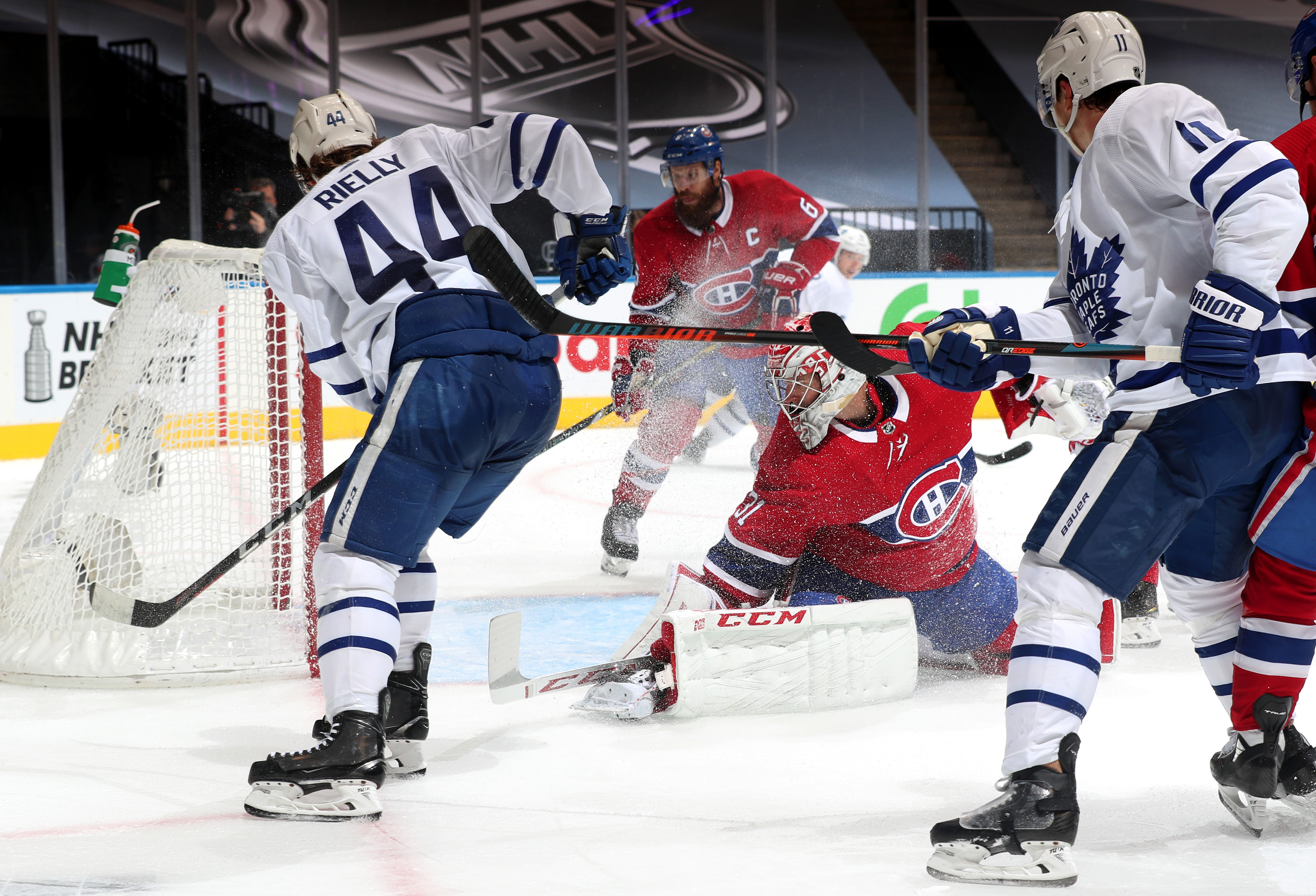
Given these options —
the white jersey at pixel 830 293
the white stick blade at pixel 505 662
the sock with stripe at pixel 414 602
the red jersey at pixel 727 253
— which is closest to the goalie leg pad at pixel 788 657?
the white stick blade at pixel 505 662

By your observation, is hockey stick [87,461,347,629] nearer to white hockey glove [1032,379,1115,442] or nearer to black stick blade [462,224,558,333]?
black stick blade [462,224,558,333]

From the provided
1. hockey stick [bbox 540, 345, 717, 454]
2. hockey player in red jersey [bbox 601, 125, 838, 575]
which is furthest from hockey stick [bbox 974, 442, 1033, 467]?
hockey stick [bbox 540, 345, 717, 454]

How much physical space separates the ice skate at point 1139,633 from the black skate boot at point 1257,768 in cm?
100

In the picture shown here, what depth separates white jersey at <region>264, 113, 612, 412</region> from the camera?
1937mm

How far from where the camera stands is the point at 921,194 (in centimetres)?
793

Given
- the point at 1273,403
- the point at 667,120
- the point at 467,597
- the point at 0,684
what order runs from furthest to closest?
the point at 667,120, the point at 467,597, the point at 0,684, the point at 1273,403

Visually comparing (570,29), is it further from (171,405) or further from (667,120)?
(171,405)

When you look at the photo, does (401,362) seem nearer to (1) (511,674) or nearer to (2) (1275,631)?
(1) (511,674)

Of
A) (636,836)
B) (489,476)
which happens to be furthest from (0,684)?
(636,836)

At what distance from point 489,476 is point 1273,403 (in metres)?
1.09

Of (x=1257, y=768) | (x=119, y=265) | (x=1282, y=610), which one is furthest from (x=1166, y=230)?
(x=119, y=265)

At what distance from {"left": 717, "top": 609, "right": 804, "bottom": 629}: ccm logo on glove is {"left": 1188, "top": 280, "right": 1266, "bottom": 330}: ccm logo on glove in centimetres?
94

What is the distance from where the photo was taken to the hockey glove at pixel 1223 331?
143 centimetres

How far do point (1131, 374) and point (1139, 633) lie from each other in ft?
4.18
